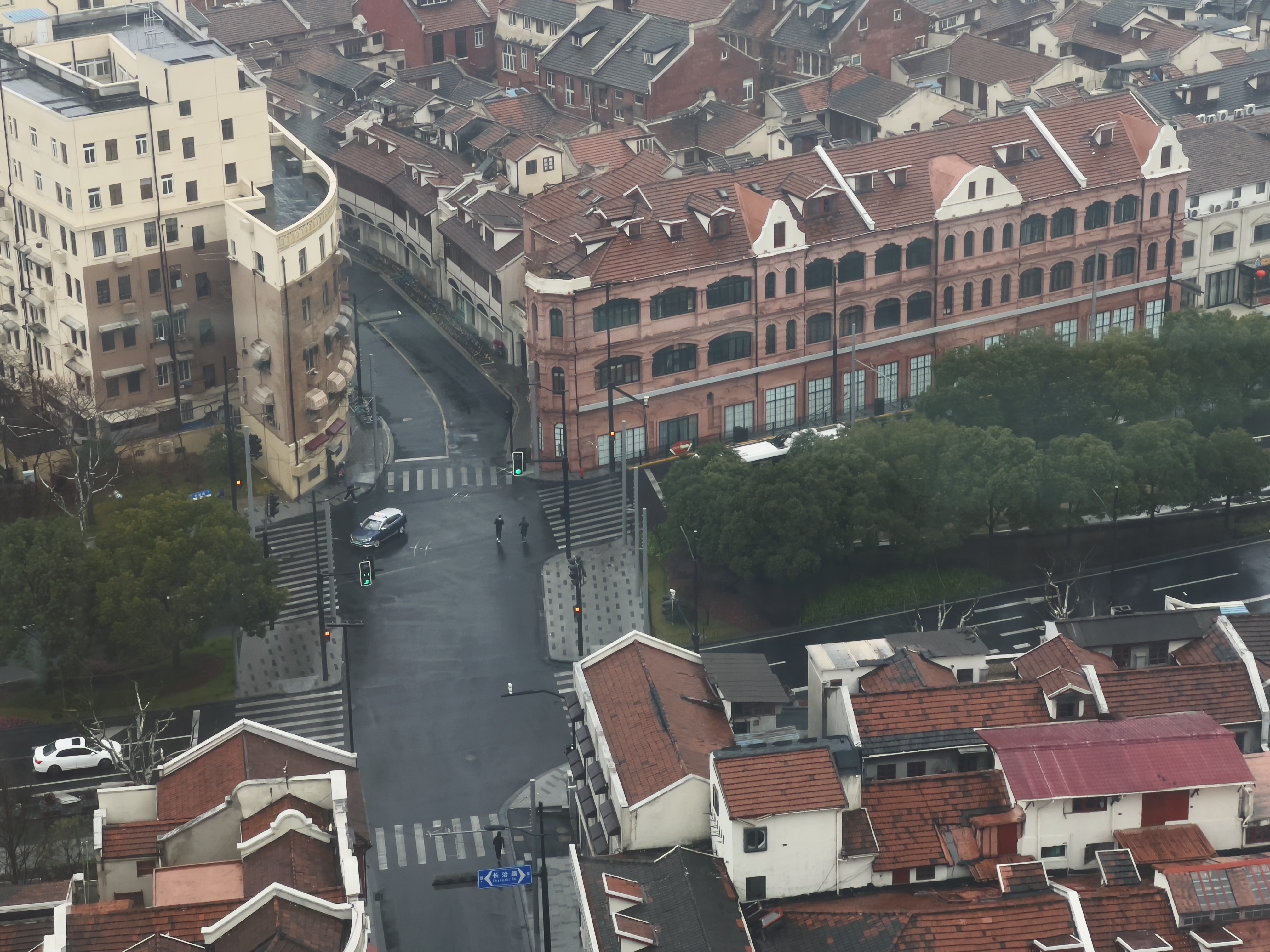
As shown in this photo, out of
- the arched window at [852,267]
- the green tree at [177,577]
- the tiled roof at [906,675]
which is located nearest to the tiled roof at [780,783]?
the tiled roof at [906,675]

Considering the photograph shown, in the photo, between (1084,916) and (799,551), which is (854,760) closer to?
(1084,916)

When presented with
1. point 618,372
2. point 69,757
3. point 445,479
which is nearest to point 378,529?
point 445,479

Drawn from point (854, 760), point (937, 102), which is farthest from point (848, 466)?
point (937, 102)

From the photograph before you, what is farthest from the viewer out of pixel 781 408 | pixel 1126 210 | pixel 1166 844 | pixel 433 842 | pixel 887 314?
pixel 1126 210

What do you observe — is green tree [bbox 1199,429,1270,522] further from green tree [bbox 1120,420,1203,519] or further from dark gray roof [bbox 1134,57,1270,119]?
dark gray roof [bbox 1134,57,1270,119]

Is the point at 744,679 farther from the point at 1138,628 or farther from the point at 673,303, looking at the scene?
the point at 673,303

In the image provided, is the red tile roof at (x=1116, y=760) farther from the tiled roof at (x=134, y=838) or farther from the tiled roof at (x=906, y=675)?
the tiled roof at (x=134, y=838)
